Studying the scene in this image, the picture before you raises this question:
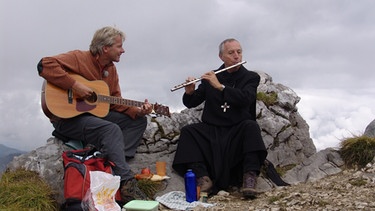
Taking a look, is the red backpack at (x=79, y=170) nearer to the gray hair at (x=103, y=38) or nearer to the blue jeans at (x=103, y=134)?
the blue jeans at (x=103, y=134)

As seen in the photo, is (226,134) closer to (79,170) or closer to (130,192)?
(130,192)

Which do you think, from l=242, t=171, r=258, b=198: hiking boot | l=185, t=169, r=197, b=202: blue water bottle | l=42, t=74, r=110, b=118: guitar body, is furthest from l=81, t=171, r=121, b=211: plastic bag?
l=242, t=171, r=258, b=198: hiking boot

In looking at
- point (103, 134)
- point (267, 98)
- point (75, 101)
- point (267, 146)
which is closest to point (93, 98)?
point (75, 101)

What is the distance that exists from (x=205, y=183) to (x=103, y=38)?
2457 mm

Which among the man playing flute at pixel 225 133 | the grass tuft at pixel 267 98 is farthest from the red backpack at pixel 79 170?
A: the grass tuft at pixel 267 98

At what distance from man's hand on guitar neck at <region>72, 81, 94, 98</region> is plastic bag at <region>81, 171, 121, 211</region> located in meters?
1.28

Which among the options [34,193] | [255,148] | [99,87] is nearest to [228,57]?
[255,148]

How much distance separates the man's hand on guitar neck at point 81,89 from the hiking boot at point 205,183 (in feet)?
6.44

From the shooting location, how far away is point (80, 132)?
20.6 ft

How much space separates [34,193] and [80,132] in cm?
103

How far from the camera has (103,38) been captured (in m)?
6.41

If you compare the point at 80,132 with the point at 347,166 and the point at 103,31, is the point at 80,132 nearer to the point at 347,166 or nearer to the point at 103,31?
the point at 103,31

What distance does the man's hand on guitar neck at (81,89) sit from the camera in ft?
20.3

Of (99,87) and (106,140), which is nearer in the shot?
(106,140)
